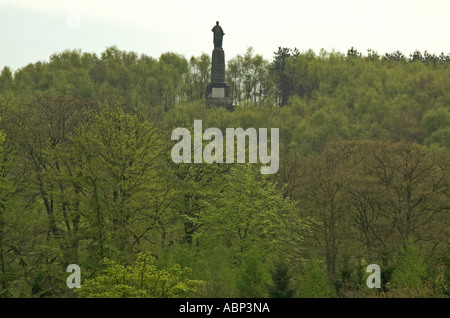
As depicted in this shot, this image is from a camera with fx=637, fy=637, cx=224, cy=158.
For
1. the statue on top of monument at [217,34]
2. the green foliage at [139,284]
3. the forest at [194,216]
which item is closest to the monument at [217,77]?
the statue on top of monument at [217,34]

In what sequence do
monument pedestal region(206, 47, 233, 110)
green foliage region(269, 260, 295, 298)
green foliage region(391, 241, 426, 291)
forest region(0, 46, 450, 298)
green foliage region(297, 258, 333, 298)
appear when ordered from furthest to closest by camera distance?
monument pedestal region(206, 47, 233, 110), green foliage region(391, 241, 426, 291), forest region(0, 46, 450, 298), green foliage region(297, 258, 333, 298), green foliage region(269, 260, 295, 298)

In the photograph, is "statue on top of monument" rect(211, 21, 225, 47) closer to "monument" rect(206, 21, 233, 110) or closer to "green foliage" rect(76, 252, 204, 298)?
"monument" rect(206, 21, 233, 110)

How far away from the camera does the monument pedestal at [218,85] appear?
74.8m

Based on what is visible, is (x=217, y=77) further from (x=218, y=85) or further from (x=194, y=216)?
(x=194, y=216)

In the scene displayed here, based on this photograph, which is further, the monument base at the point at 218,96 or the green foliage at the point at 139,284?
the monument base at the point at 218,96

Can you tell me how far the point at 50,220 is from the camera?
36.8 m

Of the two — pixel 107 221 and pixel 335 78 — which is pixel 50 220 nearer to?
pixel 107 221

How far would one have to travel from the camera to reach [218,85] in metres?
76.4

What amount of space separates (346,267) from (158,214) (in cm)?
1204

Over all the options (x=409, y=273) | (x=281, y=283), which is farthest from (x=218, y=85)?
(x=281, y=283)

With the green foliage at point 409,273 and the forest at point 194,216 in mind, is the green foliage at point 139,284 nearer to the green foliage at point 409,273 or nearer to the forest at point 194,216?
the forest at point 194,216

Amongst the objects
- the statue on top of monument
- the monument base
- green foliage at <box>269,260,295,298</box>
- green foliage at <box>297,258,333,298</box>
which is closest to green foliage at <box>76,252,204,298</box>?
green foliage at <box>269,260,295,298</box>

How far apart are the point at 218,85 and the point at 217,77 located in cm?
144

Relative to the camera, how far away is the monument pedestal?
74750 millimetres
